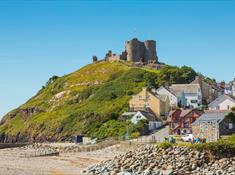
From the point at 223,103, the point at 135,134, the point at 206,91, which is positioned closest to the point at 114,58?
the point at 206,91

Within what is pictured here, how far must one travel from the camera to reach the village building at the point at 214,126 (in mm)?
57250

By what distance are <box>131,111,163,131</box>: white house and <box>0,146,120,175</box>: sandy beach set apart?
52.8 ft

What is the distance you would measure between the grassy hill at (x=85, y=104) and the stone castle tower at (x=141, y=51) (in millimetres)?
6973

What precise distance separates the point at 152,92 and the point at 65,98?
30893 mm

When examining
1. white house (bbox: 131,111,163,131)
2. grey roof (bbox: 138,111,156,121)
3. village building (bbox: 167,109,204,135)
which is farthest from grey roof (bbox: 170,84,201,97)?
village building (bbox: 167,109,204,135)

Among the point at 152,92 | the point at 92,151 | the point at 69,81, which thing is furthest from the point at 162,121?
the point at 69,81

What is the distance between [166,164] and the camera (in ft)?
143

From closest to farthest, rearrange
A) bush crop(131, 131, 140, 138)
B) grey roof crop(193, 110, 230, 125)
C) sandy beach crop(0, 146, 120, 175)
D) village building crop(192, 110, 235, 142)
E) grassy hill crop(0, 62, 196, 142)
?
sandy beach crop(0, 146, 120, 175) < village building crop(192, 110, 235, 142) < grey roof crop(193, 110, 230, 125) < bush crop(131, 131, 140, 138) < grassy hill crop(0, 62, 196, 142)

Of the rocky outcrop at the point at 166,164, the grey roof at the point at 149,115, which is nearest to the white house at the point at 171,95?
the grey roof at the point at 149,115

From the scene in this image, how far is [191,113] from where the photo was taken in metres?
74.7

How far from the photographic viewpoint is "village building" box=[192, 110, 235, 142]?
188 ft

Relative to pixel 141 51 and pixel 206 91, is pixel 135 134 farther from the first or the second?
pixel 141 51

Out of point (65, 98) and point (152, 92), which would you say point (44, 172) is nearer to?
point (152, 92)

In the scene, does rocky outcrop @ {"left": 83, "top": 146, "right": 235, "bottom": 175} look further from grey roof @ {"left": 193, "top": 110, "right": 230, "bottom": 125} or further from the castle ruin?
the castle ruin
